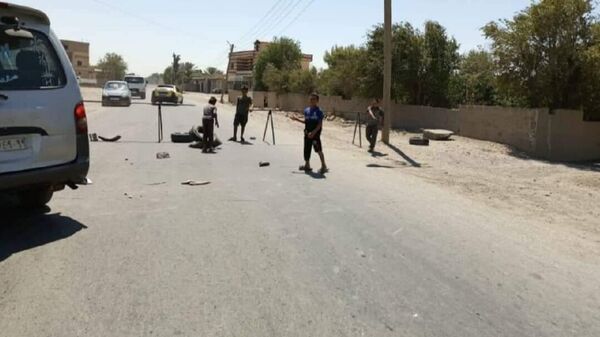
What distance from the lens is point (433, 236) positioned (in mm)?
6461

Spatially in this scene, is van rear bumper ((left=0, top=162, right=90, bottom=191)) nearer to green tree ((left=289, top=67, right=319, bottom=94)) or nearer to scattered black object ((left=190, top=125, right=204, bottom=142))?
scattered black object ((left=190, top=125, right=204, bottom=142))

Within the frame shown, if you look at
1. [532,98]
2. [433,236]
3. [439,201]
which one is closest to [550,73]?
[532,98]

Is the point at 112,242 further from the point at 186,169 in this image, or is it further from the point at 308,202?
the point at 186,169

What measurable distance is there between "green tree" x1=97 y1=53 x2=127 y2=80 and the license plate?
14462 centimetres

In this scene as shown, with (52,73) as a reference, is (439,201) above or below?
below

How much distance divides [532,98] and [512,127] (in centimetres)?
116

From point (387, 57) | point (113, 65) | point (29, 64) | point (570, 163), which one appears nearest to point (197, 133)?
point (387, 57)

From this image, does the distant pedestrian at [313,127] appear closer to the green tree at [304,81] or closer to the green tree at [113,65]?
the green tree at [304,81]

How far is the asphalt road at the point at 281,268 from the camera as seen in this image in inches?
153

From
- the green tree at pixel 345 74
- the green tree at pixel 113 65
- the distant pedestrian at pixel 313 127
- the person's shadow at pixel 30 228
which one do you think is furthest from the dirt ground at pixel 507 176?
the green tree at pixel 113 65

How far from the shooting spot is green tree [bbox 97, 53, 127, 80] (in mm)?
144250

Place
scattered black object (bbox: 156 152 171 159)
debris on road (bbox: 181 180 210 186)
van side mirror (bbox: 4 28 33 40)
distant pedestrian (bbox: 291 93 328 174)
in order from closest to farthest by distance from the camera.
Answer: van side mirror (bbox: 4 28 33 40), debris on road (bbox: 181 180 210 186), distant pedestrian (bbox: 291 93 328 174), scattered black object (bbox: 156 152 171 159)

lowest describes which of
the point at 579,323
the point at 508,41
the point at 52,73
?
the point at 579,323

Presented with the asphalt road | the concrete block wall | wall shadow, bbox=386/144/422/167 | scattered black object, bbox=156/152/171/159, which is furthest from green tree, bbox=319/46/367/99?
the asphalt road
